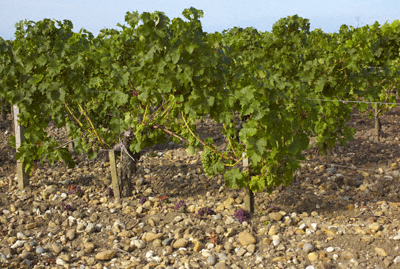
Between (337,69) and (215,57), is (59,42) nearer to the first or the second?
(215,57)

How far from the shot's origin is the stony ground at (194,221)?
12.2 feet

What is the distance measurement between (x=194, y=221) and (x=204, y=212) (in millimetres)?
201

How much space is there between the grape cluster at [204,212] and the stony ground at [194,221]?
0.01m

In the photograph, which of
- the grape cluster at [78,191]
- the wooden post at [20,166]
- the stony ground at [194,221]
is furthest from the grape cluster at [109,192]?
the wooden post at [20,166]

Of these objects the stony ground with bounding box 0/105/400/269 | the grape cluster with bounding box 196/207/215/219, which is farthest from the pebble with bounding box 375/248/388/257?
the grape cluster with bounding box 196/207/215/219

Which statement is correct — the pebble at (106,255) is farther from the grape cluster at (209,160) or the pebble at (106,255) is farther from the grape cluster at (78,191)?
the grape cluster at (78,191)

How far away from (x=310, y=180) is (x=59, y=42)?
393 centimetres

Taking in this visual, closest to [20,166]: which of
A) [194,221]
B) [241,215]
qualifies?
[194,221]

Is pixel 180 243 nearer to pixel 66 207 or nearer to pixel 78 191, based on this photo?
pixel 66 207

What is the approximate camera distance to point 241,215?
4387 millimetres

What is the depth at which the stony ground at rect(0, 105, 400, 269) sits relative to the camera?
3.71 metres

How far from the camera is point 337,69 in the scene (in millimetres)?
5566

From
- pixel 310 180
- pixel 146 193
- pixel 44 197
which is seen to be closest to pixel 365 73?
pixel 310 180

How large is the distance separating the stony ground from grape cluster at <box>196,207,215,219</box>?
12 millimetres
